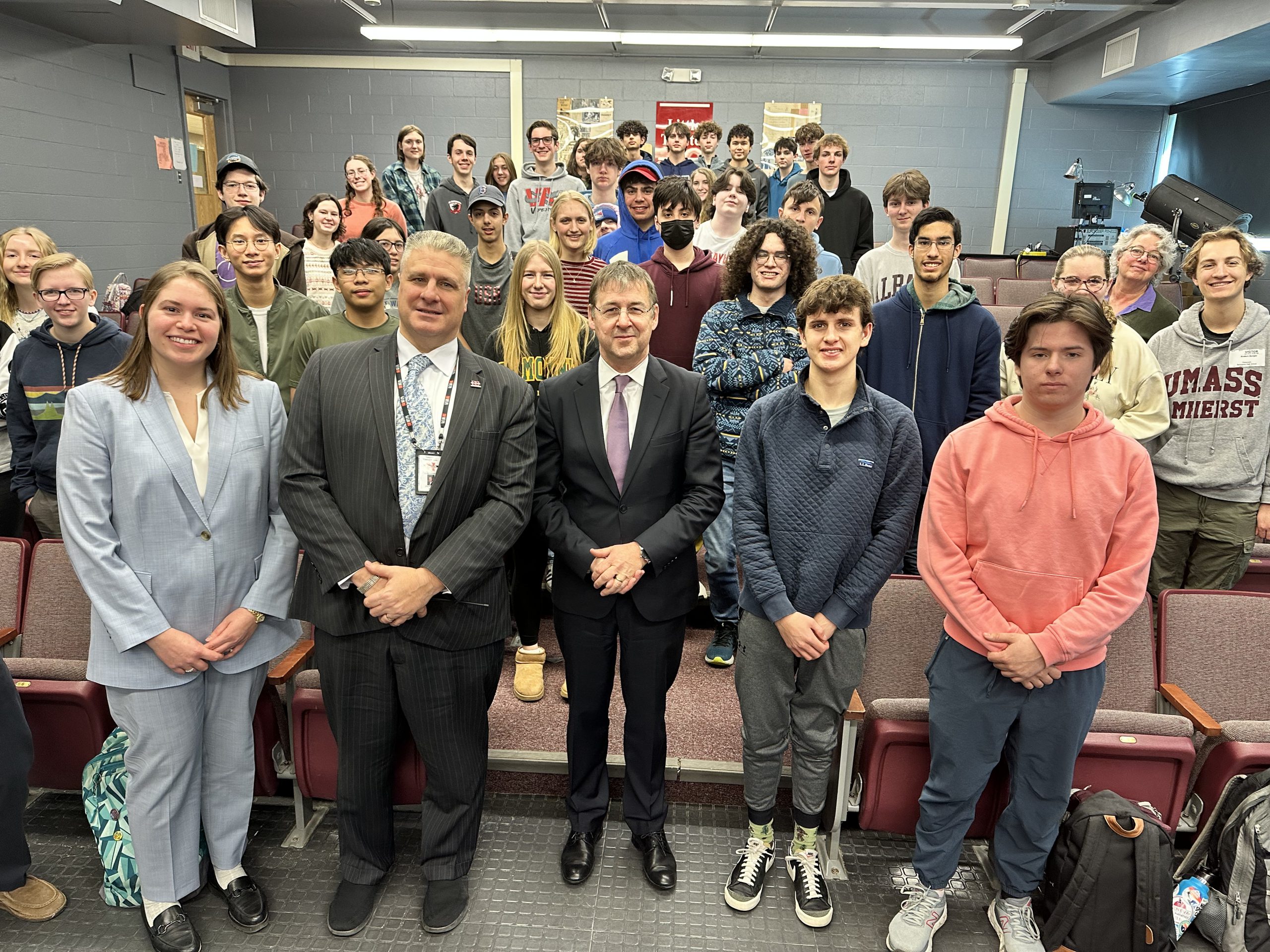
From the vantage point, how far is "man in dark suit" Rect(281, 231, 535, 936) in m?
1.82

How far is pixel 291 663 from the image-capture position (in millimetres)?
2174

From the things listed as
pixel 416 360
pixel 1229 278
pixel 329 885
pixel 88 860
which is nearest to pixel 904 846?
pixel 329 885

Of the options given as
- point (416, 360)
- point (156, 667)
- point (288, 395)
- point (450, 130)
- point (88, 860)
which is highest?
point (450, 130)

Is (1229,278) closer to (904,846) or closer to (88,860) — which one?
(904,846)

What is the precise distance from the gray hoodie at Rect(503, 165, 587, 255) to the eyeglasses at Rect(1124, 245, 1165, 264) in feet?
8.28

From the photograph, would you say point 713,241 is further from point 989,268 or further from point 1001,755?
point 989,268

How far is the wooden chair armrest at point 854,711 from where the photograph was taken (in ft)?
6.59

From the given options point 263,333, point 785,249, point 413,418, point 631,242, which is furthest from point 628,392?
point 631,242

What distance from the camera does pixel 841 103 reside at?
354 inches

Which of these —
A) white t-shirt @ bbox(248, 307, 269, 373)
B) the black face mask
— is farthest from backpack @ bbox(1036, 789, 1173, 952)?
white t-shirt @ bbox(248, 307, 269, 373)

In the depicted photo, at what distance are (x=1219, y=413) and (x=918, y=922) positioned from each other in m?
2.00

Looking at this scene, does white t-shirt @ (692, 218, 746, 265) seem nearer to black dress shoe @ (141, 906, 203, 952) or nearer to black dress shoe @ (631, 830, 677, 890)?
black dress shoe @ (631, 830, 677, 890)

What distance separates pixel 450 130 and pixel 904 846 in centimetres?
910

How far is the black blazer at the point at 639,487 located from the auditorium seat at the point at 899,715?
625mm
